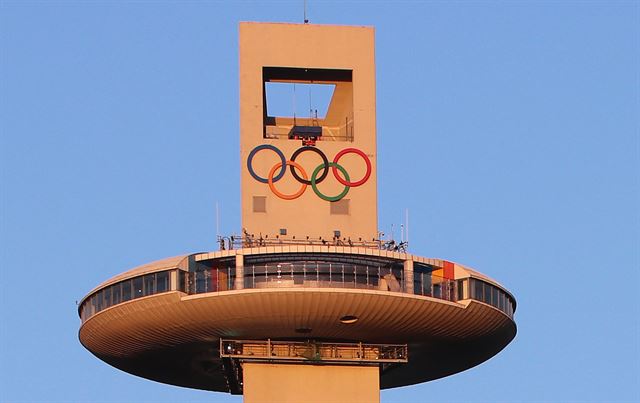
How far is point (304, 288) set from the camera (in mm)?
105375

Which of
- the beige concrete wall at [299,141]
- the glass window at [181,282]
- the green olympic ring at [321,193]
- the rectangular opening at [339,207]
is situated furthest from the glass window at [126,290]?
the rectangular opening at [339,207]

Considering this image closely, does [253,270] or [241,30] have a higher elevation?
[241,30]

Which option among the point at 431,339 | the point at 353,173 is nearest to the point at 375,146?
the point at 353,173

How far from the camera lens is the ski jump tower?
106m

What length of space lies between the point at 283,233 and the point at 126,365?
976 cm

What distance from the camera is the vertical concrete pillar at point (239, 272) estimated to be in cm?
10594

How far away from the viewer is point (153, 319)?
108 m

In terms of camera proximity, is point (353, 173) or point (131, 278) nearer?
point (131, 278)

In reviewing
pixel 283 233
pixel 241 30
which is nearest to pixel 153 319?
pixel 283 233

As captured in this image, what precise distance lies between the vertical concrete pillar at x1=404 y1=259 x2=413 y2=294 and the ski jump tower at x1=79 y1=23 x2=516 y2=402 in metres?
0.05

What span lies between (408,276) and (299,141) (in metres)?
11.4

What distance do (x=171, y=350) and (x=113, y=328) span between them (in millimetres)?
3468

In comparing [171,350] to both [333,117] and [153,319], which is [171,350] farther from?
[333,117]

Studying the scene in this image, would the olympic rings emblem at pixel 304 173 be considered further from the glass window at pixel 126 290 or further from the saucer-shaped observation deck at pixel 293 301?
the glass window at pixel 126 290
